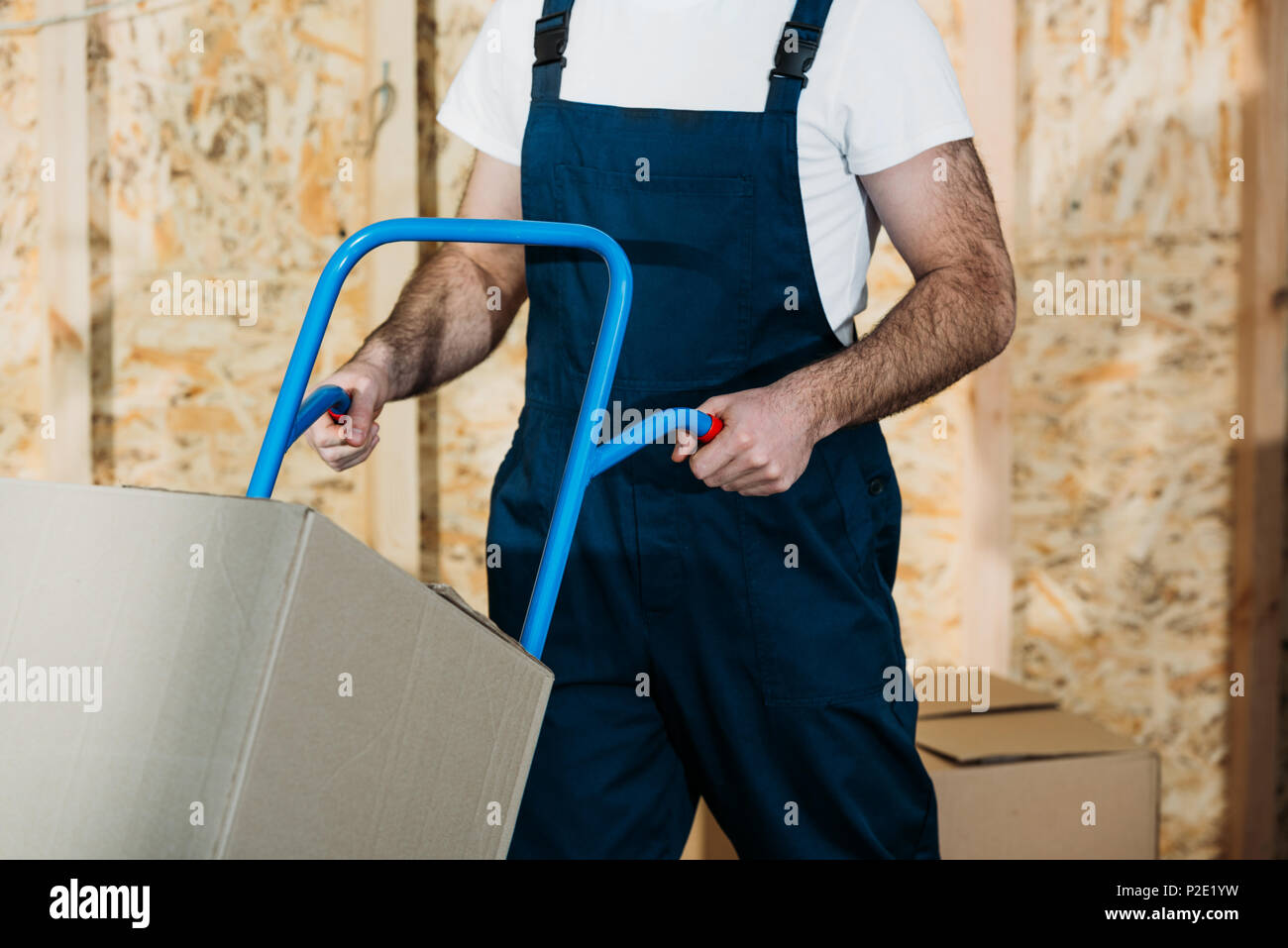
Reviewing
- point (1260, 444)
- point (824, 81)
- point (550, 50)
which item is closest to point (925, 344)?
point (824, 81)

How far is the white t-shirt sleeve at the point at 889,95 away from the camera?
3.99ft

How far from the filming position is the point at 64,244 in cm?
208

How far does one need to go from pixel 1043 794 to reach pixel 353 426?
1.13 m

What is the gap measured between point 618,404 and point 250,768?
2.18ft

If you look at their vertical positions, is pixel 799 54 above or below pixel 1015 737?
above

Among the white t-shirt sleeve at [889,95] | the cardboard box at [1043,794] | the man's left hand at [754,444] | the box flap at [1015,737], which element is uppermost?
the white t-shirt sleeve at [889,95]

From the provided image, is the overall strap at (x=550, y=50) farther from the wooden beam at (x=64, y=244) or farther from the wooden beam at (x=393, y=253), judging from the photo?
the wooden beam at (x=64, y=244)

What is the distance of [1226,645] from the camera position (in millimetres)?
2236

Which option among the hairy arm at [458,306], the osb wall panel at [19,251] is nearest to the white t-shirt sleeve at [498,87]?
the hairy arm at [458,306]

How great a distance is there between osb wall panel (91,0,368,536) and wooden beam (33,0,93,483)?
0.05 m

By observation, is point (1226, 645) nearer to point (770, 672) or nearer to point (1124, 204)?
point (1124, 204)

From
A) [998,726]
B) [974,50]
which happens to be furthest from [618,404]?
[974,50]

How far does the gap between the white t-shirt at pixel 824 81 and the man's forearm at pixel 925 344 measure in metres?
0.11

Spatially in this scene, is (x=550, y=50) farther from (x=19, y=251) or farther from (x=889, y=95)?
(x=19, y=251)
